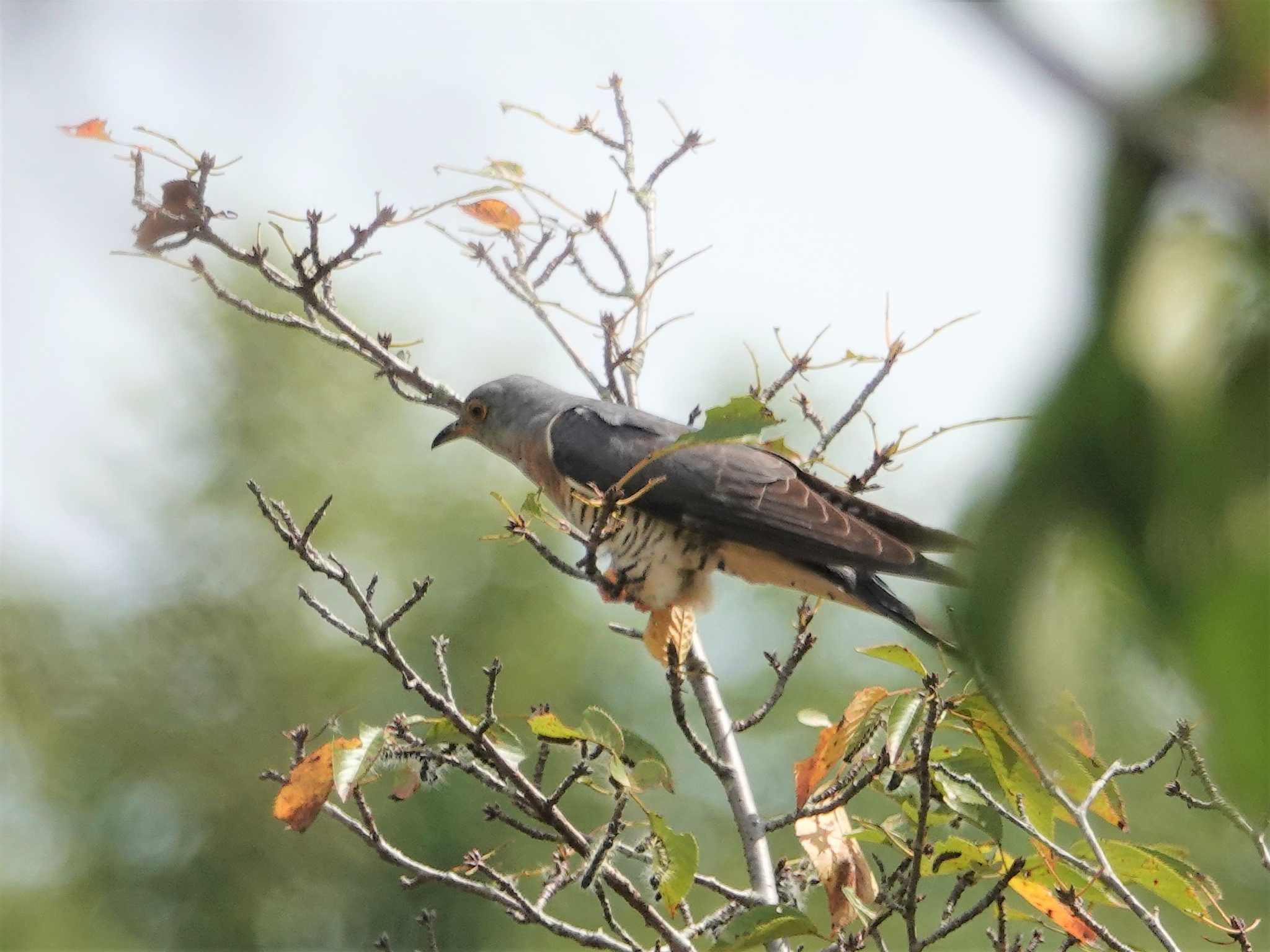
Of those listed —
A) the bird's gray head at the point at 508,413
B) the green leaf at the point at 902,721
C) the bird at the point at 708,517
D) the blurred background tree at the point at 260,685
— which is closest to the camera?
the green leaf at the point at 902,721

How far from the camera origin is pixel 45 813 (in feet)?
42.6

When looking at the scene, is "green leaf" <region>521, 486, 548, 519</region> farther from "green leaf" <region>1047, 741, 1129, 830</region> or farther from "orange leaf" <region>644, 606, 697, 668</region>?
"green leaf" <region>1047, 741, 1129, 830</region>

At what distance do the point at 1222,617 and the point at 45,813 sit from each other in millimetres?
14393

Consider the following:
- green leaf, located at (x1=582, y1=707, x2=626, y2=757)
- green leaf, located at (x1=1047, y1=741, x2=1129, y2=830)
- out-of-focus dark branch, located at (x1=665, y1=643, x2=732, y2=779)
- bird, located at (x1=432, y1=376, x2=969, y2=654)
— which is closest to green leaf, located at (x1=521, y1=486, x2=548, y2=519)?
out-of-focus dark branch, located at (x1=665, y1=643, x2=732, y2=779)

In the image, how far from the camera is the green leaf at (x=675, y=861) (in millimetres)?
2090

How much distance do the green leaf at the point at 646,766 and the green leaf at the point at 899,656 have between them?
0.40 metres

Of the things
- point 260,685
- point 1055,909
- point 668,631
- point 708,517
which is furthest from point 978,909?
point 260,685

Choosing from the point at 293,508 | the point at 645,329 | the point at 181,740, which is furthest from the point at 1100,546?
the point at 181,740

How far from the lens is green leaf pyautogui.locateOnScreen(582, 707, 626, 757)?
2.21 m

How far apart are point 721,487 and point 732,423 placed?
77.7 inches

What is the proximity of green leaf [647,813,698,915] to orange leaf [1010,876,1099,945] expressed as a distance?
1.83ft

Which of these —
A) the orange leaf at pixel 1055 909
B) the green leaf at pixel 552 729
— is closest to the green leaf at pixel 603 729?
the green leaf at pixel 552 729

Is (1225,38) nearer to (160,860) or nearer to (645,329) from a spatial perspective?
(645,329)

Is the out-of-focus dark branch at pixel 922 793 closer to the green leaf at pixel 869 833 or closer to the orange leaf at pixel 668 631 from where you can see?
the green leaf at pixel 869 833
